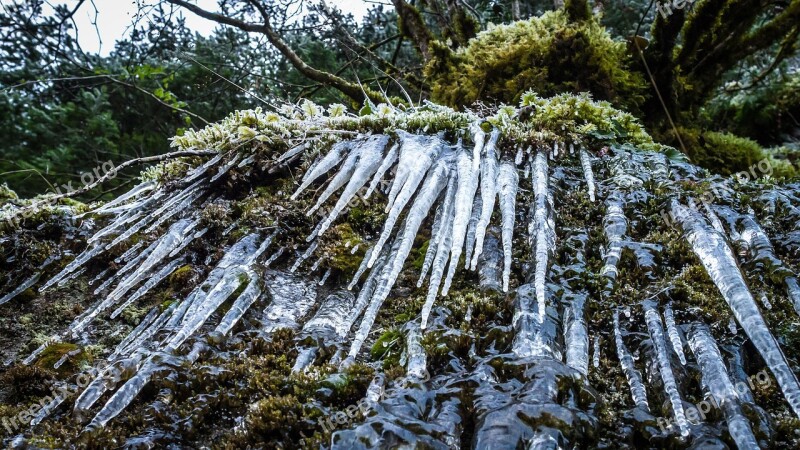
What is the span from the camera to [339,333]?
2203mm

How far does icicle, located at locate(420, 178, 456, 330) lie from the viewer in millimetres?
2089

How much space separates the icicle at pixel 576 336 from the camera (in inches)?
73.4

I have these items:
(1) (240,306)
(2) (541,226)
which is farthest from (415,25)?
(1) (240,306)

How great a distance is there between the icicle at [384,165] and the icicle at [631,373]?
5.00ft

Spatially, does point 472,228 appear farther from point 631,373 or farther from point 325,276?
point 631,373

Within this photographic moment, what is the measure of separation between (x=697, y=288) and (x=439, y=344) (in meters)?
1.19

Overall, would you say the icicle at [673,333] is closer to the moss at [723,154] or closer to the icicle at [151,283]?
the icicle at [151,283]

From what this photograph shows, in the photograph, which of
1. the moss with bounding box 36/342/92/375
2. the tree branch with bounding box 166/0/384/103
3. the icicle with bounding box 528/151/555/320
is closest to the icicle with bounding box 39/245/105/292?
the moss with bounding box 36/342/92/375

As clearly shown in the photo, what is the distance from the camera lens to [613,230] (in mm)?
2535

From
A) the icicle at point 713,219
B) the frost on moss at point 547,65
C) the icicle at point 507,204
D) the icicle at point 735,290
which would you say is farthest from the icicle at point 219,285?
the frost on moss at point 547,65

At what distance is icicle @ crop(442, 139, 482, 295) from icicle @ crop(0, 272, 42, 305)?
2.36 m

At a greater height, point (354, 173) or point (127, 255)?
point (354, 173)

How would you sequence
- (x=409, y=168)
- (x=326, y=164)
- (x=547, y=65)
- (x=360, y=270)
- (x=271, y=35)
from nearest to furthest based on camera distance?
(x=360, y=270), (x=409, y=168), (x=326, y=164), (x=547, y=65), (x=271, y=35)

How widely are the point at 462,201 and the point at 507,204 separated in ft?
0.81
